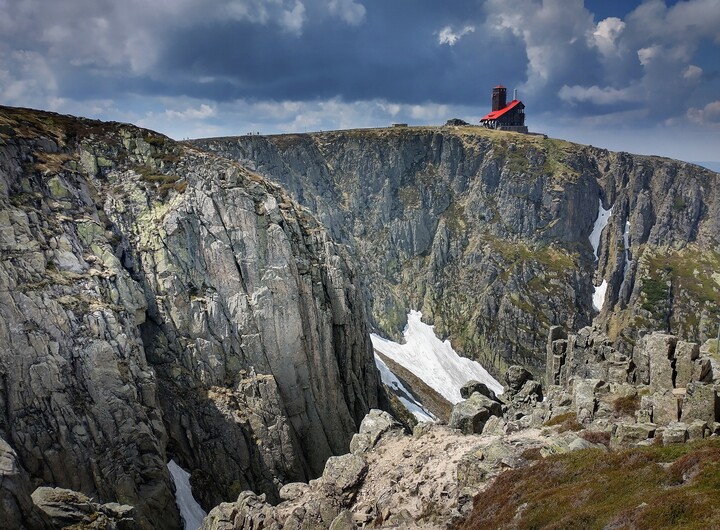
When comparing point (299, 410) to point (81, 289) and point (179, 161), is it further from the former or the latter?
point (179, 161)

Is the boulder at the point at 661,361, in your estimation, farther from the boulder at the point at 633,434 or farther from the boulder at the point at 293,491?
the boulder at the point at 293,491

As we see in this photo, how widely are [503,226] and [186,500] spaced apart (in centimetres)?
14590

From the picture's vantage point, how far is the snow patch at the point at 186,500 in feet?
156

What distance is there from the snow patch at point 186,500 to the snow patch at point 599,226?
165 m

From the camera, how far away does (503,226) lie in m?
173

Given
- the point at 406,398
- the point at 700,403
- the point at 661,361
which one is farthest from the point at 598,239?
the point at 700,403

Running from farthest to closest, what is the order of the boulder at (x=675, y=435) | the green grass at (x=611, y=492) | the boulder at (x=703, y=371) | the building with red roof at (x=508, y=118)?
the building with red roof at (x=508, y=118) < the boulder at (x=703, y=371) < the boulder at (x=675, y=435) < the green grass at (x=611, y=492)

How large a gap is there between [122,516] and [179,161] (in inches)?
1781

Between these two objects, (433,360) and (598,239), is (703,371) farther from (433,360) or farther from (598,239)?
(598,239)

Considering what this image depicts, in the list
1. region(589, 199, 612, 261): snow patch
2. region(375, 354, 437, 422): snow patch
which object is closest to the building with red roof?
region(589, 199, 612, 261): snow patch

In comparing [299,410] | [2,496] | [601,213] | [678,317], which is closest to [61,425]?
[2,496]

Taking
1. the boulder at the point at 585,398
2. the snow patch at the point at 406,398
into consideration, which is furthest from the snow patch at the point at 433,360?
the boulder at the point at 585,398

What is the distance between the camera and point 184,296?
56719mm

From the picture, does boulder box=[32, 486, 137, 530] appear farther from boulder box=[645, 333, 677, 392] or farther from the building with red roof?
the building with red roof
